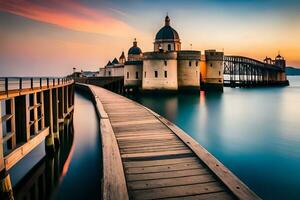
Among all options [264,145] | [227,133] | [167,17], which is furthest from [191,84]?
[264,145]

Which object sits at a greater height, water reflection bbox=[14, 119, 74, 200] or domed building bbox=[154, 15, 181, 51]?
domed building bbox=[154, 15, 181, 51]

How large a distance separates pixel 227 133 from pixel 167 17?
4664 cm

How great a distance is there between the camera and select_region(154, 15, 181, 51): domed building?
181 ft

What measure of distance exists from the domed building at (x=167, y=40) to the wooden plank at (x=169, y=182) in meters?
51.8

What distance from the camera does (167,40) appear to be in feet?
181

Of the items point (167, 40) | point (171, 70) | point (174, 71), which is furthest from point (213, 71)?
point (171, 70)

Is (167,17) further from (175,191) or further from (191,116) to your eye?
(175,191)

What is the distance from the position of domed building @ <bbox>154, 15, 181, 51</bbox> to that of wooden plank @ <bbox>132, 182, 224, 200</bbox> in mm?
52112

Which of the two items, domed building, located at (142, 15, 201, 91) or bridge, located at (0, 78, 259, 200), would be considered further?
domed building, located at (142, 15, 201, 91)

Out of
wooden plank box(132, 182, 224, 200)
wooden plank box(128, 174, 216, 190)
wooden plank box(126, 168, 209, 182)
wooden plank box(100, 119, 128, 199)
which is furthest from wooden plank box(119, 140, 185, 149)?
wooden plank box(132, 182, 224, 200)

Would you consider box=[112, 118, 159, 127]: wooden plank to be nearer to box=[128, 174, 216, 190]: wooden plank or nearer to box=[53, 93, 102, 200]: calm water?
box=[53, 93, 102, 200]: calm water

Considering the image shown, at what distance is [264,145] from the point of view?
1355cm

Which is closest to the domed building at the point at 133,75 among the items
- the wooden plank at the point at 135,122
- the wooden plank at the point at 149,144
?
the wooden plank at the point at 135,122

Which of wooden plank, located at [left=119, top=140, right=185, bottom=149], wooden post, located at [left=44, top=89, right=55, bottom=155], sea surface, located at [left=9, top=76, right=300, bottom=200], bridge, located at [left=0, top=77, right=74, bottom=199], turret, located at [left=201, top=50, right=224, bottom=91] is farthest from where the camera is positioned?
turret, located at [left=201, top=50, right=224, bottom=91]
